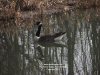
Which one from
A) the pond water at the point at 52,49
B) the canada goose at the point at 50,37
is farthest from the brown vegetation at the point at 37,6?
the canada goose at the point at 50,37

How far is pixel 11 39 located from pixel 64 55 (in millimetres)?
3900

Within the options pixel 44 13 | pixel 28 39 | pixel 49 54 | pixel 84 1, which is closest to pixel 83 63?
pixel 49 54

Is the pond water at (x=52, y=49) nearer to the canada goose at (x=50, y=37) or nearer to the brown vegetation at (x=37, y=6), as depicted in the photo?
the canada goose at (x=50, y=37)

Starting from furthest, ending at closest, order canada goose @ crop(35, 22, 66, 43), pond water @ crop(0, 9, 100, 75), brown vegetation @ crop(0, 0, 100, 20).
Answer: brown vegetation @ crop(0, 0, 100, 20) < canada goose @ crop(35, 22, 66, 43) < pond water @ crop(0, 9, 100, 75)

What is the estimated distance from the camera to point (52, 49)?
14328mm

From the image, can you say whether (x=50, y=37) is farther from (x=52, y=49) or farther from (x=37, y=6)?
(x=37, y=6)

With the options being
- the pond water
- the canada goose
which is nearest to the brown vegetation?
the pond water

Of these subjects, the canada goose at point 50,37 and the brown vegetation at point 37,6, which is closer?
the canada goose at point 50,37

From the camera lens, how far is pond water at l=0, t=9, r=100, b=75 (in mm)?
12055

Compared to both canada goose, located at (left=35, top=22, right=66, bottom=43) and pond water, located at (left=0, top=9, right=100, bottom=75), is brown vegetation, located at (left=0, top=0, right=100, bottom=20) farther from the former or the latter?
canada goose, located at (left=35, top=22, right=66, bottom=43)

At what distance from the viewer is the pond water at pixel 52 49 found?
12.1 meters

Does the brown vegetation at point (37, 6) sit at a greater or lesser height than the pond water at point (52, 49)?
greater

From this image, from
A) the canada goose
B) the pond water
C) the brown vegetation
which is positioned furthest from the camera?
the brown vegetation

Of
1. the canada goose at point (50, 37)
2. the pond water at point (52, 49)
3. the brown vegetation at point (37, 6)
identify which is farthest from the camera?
the brown vegetation at point (37, 6)
